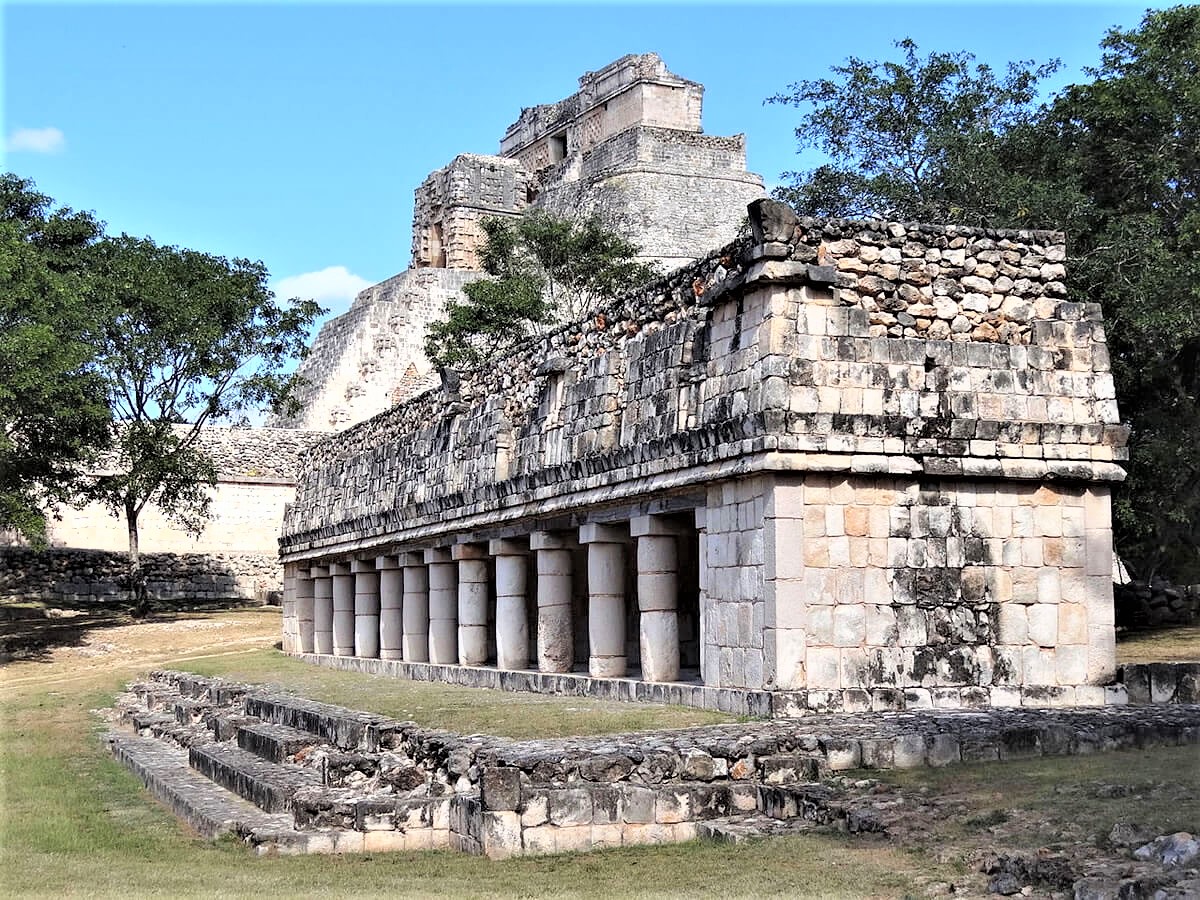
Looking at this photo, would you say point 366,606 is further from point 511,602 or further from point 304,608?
point 511,602

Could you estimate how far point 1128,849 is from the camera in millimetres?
7441

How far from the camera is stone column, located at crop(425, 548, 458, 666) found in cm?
2186

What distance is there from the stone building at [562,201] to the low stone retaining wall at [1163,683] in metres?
46.0

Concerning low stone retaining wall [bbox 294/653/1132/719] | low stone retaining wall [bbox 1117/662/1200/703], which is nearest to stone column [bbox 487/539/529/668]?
low stone retaining wall [bbox 294/653/1132/719]

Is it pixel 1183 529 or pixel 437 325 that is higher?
pixel 437 325

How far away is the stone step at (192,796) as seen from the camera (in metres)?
10.8

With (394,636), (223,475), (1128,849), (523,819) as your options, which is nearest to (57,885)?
(523,819)

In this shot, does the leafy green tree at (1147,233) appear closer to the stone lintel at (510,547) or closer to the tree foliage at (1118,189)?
the tree foliage at (1118,189)

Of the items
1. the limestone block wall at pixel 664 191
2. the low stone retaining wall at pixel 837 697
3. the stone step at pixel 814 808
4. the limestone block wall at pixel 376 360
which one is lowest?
the stone step at pixel 814 808

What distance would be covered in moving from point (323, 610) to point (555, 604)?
464 inches

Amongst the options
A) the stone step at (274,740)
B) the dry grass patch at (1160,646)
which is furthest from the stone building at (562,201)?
the stone step at (274,740)

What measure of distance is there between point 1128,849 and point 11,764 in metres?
12.2

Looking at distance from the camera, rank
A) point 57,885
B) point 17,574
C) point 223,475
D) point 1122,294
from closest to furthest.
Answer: point 57,885, point 1122,294, point 17,574, point 223,475

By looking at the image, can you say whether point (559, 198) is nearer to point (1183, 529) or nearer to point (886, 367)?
point (1183, 529)
